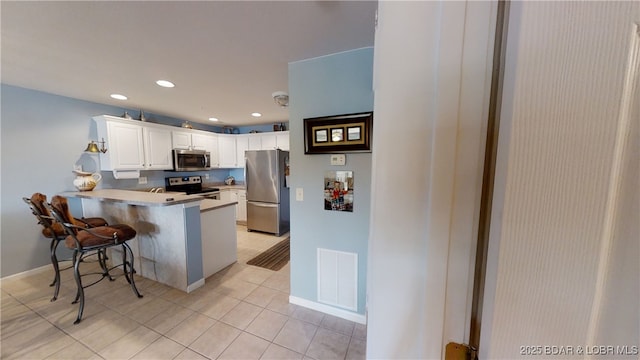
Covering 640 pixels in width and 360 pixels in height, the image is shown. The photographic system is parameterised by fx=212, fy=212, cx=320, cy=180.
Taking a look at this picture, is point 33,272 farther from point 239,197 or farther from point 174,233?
point 239,197

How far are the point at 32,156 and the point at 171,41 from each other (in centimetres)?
267

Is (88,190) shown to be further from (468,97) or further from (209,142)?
(468,97)

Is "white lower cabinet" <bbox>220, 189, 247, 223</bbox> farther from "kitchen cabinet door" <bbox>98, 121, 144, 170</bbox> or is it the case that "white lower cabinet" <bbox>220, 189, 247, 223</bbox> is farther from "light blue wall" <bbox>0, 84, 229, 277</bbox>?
"light blue wall" <bbox>0, 84, 229, 277</bbox>

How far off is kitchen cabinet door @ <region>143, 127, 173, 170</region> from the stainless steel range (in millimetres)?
380

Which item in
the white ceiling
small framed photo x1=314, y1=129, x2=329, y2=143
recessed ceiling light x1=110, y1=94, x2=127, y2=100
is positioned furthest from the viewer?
recessed ceiling light x1=110, y1=94, x2=127, y2=100

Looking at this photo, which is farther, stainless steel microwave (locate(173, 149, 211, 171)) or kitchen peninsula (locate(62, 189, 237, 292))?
stainless steel microwave (locate(173, 149, 211, 171))

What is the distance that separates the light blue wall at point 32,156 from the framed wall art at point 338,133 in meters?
3.36

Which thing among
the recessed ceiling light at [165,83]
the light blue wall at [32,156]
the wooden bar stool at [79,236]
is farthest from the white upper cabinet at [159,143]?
the wooden bar stool at [79,236]

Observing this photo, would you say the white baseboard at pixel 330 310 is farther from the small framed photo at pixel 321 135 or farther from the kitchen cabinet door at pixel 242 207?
the kitchen cabinet door at pixel 242 207

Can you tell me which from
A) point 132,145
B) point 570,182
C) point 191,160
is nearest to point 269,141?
point 191,160

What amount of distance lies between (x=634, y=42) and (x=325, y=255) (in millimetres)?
1845

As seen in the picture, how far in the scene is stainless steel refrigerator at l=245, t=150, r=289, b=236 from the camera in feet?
12.6

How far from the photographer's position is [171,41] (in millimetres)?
1544

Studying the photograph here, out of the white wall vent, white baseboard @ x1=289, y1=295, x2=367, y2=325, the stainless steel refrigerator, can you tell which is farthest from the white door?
the stainless steel refrigerator
